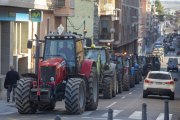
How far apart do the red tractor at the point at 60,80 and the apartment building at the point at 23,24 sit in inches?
246

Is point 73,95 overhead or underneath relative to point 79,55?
underneath

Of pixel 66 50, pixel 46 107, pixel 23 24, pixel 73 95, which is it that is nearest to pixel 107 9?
pixel 23 24

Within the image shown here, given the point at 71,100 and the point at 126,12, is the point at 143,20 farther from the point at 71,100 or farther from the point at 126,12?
the point at 71,100

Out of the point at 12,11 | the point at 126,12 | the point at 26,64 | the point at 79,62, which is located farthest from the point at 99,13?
the point at 79,62

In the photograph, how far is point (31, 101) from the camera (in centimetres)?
1351

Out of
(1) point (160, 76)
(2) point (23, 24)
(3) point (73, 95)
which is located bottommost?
(1) point (160, 76)

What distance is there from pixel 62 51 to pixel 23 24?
11413mm

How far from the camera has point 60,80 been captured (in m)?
14.1

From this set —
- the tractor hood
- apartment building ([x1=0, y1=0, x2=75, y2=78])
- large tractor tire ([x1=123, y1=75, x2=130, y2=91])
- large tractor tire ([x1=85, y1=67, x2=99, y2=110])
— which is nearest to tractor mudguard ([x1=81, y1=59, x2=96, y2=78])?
large tractor tire ([x1=85, y1=67, x2=99, y2=110])

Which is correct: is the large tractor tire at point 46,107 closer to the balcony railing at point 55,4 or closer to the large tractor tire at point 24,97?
the large tractor tire at point 24,97

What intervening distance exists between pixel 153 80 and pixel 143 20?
107m

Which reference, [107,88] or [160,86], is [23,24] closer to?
[107,88]

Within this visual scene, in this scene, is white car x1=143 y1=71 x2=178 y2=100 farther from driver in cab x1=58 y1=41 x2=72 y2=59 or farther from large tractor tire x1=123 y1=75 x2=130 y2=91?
driver in cab x1=58 y1=41 x2=72 y2=59

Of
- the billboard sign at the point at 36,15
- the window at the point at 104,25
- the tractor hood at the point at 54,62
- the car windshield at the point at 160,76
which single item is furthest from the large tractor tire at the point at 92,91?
the window at the point at 104,25
